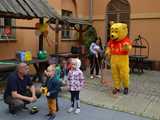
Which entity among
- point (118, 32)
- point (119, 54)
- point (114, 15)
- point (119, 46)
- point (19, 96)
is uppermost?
point (114, 15)

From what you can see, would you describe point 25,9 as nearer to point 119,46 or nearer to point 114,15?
point 119,46

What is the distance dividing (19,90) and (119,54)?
11.3 ft

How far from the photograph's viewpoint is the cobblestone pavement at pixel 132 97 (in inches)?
282

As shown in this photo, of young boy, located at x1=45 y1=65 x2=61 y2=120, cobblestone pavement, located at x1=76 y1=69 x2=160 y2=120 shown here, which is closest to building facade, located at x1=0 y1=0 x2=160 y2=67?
cobblestone pavement, located at x1=76 y1=69 x2=160 y2=120

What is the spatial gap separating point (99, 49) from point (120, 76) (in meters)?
2.55

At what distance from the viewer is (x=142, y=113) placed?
686 centimetres

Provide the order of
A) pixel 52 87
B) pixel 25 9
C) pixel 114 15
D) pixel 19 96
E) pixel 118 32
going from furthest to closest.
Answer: pixel 114 15 < pixel 25 9 < pixel 118 32 < pixel 52 87 < pixel 19 96

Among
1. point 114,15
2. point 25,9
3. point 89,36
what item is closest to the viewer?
point 25,9

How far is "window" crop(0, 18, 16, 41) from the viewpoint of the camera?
10.1 meters

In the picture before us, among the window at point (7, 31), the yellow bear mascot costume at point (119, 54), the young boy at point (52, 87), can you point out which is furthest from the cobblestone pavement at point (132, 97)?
the window at point (7, 31)

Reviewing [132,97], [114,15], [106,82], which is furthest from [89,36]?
[132,97]

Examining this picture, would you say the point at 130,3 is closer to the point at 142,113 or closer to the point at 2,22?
the point at 2,22

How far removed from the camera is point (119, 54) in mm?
8625

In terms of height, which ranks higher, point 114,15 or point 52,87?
point 114,15
